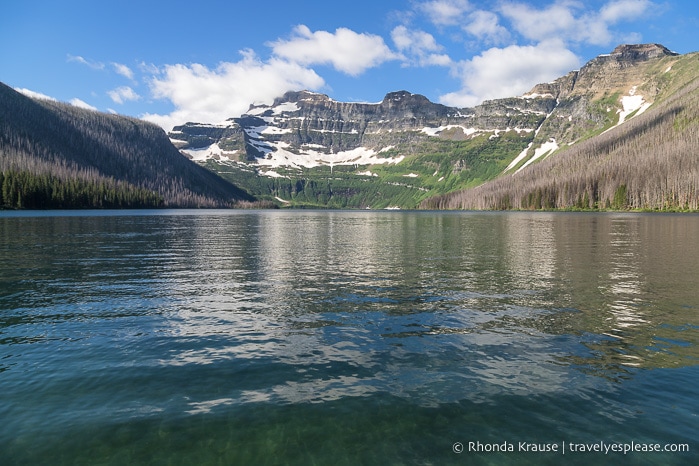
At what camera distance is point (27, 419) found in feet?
42.1

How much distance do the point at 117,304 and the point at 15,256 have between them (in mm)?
31447

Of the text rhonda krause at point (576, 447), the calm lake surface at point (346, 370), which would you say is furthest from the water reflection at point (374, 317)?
the text rhonda krause at point (576, 447)

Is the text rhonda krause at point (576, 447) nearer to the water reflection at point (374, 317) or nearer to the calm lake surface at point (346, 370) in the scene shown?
the calm lake surface at point (346, 370)

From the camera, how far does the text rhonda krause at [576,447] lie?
11445 millimetres

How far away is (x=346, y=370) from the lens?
1664 cm

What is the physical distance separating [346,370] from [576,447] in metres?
8.17

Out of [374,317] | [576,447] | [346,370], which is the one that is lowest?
[576,447]

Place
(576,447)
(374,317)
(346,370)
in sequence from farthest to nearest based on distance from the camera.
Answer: (374,317) → (346,370) → (576,447)

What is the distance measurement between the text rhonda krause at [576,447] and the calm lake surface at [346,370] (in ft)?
0.18

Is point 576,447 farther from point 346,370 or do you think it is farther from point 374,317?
point 374,317

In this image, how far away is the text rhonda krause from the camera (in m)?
11.4

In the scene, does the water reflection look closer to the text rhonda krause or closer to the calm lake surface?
the calm lake surface

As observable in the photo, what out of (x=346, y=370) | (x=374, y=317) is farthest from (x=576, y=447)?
(x=374, y=317)

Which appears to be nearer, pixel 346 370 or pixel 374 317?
pixel 346 370
